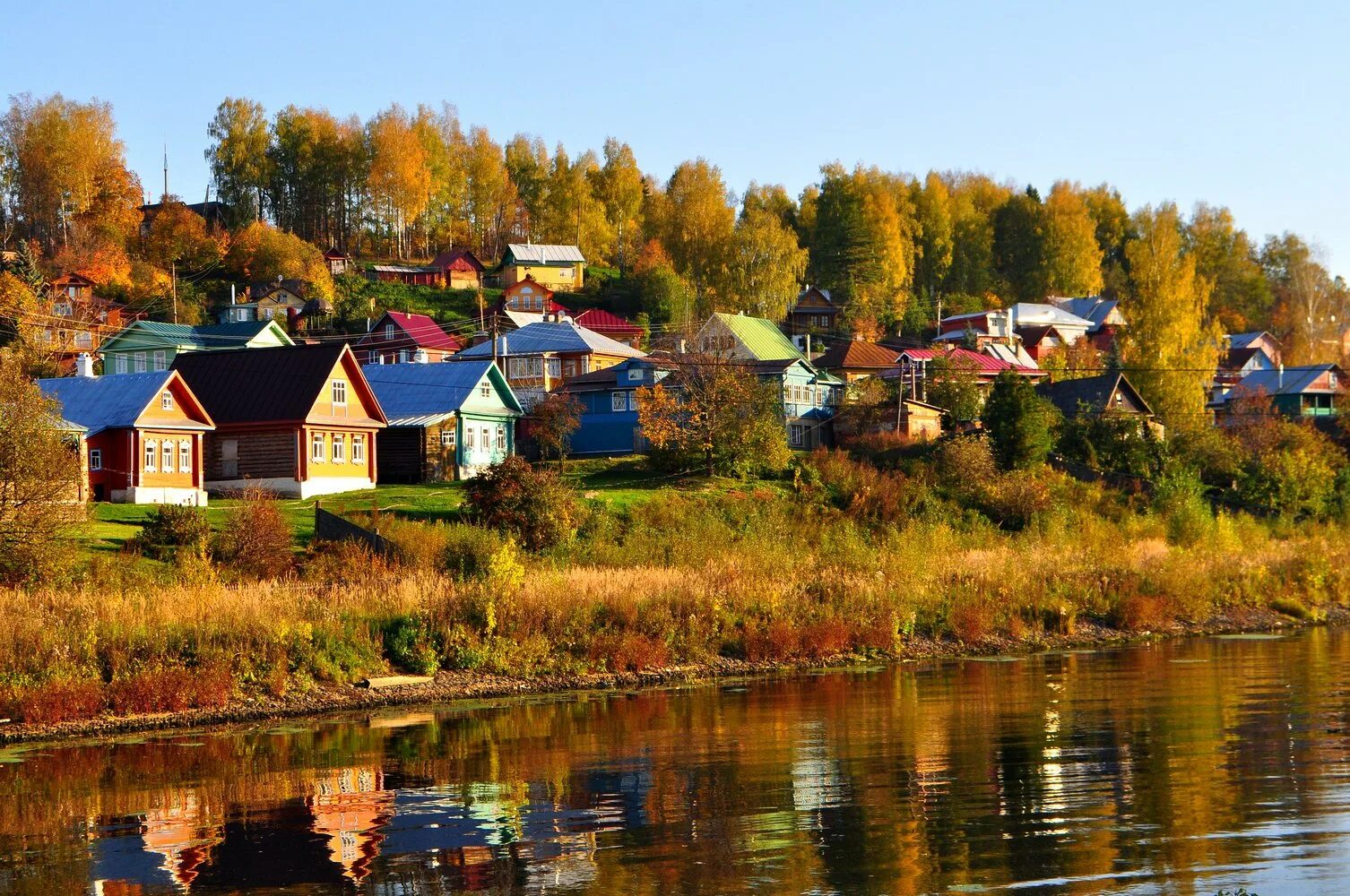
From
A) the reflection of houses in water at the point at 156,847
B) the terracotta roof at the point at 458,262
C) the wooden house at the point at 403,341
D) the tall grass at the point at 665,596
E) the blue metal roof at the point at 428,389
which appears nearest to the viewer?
the reflection of houses in water at the point at 156,847

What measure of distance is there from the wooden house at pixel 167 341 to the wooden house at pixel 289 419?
22.7m

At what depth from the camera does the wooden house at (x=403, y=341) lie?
101 m

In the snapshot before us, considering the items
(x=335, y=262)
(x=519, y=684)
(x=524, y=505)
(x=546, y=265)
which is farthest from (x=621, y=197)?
(x=519, y=684)

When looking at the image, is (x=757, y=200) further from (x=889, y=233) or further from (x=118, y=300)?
(x=118, y=300)

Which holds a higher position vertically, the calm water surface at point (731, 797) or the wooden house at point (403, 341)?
the wooden house at point (403, 341)

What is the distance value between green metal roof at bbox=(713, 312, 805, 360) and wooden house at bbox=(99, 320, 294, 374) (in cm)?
2710

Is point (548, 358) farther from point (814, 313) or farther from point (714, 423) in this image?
point (814, 313)

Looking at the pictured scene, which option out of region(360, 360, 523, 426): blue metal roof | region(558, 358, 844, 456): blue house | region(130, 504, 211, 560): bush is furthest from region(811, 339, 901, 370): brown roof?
region(130, 504, 211, 560): bush

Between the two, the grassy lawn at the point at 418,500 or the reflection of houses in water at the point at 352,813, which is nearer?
the reflection of houses in water at the point at 352,813

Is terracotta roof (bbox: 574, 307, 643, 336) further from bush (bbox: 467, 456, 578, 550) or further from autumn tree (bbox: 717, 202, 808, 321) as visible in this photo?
bush (bbox: 467, 456, 578, 550)

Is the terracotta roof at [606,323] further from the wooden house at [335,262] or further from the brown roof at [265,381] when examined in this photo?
the brown roof at [265,381]

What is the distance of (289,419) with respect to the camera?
5722cm

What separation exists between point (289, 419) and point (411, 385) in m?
12.0

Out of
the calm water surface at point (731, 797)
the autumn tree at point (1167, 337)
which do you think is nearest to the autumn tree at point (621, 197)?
the autumn tree at point (1167, 337)
